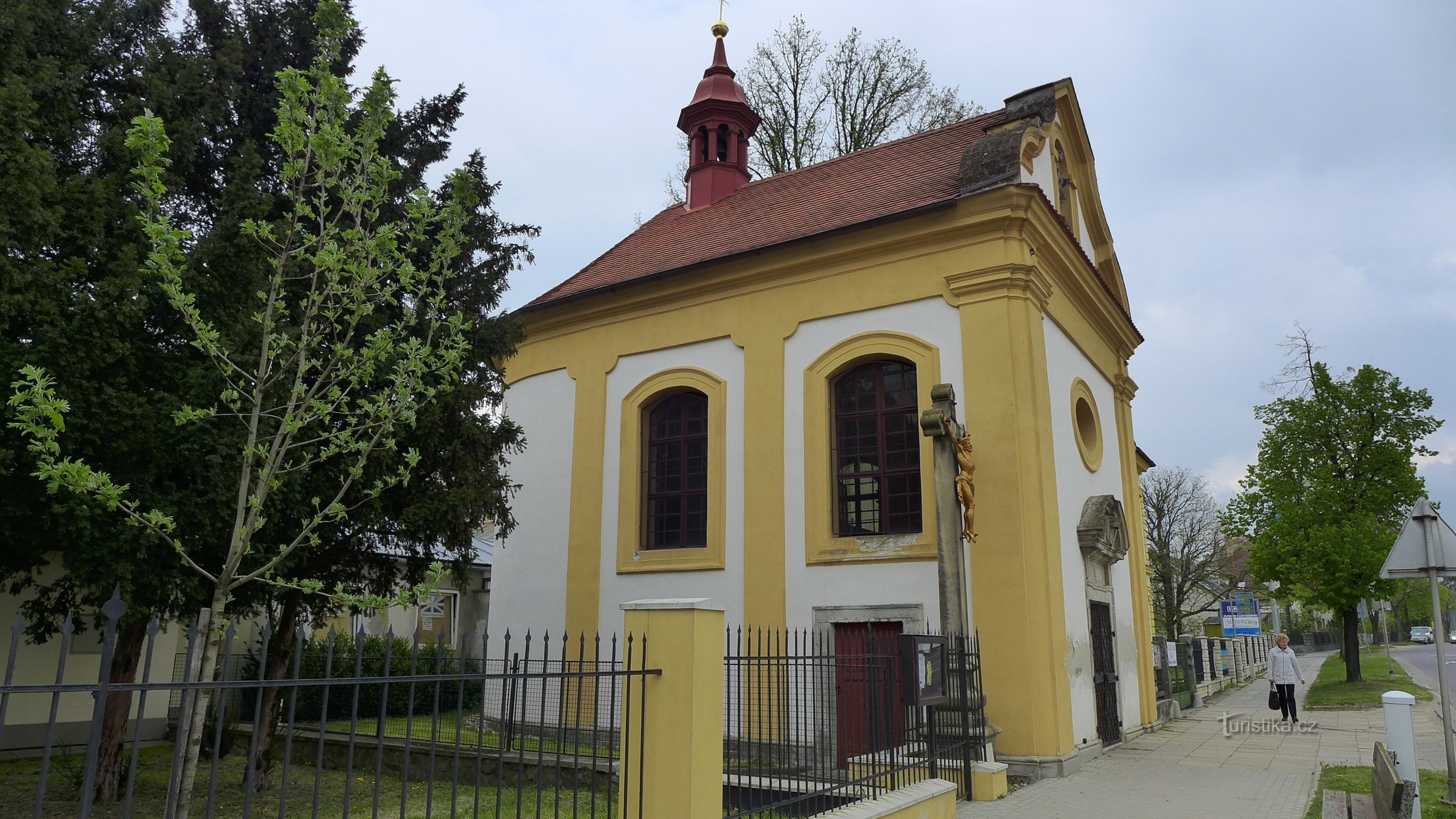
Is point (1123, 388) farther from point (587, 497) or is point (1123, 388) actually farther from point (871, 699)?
point (871, 699)

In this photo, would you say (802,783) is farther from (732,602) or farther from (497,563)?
(497,563)

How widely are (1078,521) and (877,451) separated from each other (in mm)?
3083

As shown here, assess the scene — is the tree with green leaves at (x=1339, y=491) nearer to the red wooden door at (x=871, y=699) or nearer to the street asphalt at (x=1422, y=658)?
the street asphalt at (x=1422, y=658)

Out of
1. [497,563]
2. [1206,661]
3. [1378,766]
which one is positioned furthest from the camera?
[1206,661]

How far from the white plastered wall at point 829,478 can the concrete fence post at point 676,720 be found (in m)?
6.72

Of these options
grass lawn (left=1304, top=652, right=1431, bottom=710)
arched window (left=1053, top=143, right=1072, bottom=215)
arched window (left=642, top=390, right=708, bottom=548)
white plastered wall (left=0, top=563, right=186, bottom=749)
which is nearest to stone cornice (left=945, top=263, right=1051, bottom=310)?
arched window (left=1053, top=143, right=1072, bottom=215)

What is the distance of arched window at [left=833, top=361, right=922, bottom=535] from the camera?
1228cm

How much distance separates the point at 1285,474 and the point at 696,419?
1682 centimetres

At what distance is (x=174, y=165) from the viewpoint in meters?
9.27

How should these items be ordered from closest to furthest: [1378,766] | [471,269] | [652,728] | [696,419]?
[652,728] < [1378,766] < [471,269] < [696,419]

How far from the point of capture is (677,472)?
14438 mm

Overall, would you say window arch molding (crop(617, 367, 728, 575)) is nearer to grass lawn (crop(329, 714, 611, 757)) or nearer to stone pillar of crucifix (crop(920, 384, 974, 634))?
grass lawn (crop(329, 714, 611, 757))

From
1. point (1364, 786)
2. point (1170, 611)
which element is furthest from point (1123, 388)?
point (1170, 611)

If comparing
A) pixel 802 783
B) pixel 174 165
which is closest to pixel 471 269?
pixel 174 165
